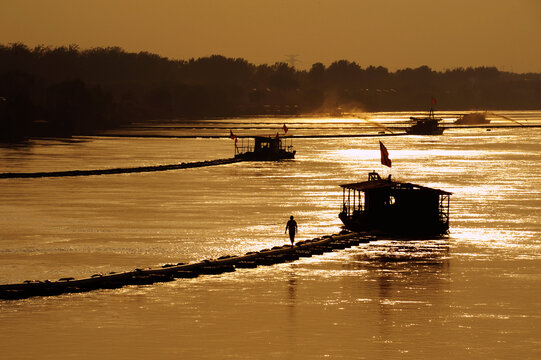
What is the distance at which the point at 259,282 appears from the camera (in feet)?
173

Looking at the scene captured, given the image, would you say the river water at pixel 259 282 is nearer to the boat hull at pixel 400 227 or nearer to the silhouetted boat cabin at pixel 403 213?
the boat hull at pixel 400 227

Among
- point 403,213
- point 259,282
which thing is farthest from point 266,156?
point 259,282

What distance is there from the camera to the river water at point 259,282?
40625mm

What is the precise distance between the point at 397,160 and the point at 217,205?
83.0 m

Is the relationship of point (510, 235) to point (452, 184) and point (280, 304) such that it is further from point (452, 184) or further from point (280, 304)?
point (452, 184)

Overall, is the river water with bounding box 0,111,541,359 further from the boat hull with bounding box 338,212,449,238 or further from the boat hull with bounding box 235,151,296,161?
the boat hull with bounding box 235,151,296,161

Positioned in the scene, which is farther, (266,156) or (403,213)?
(266,156)

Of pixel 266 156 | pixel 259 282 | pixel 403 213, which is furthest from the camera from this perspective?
pixel 266 156

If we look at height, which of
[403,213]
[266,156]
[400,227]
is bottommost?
[266,156]

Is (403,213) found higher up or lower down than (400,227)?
higher up

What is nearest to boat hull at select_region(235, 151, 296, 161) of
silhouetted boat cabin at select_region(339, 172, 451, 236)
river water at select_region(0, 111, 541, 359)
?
river water at select_region(0, 111, 541, 359)

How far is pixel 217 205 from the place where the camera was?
92062 mm

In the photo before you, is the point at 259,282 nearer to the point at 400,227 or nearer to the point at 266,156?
the point at 400,227

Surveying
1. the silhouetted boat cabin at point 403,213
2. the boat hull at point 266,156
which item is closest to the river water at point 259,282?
the silhouetted boat cabin at point 403,213
